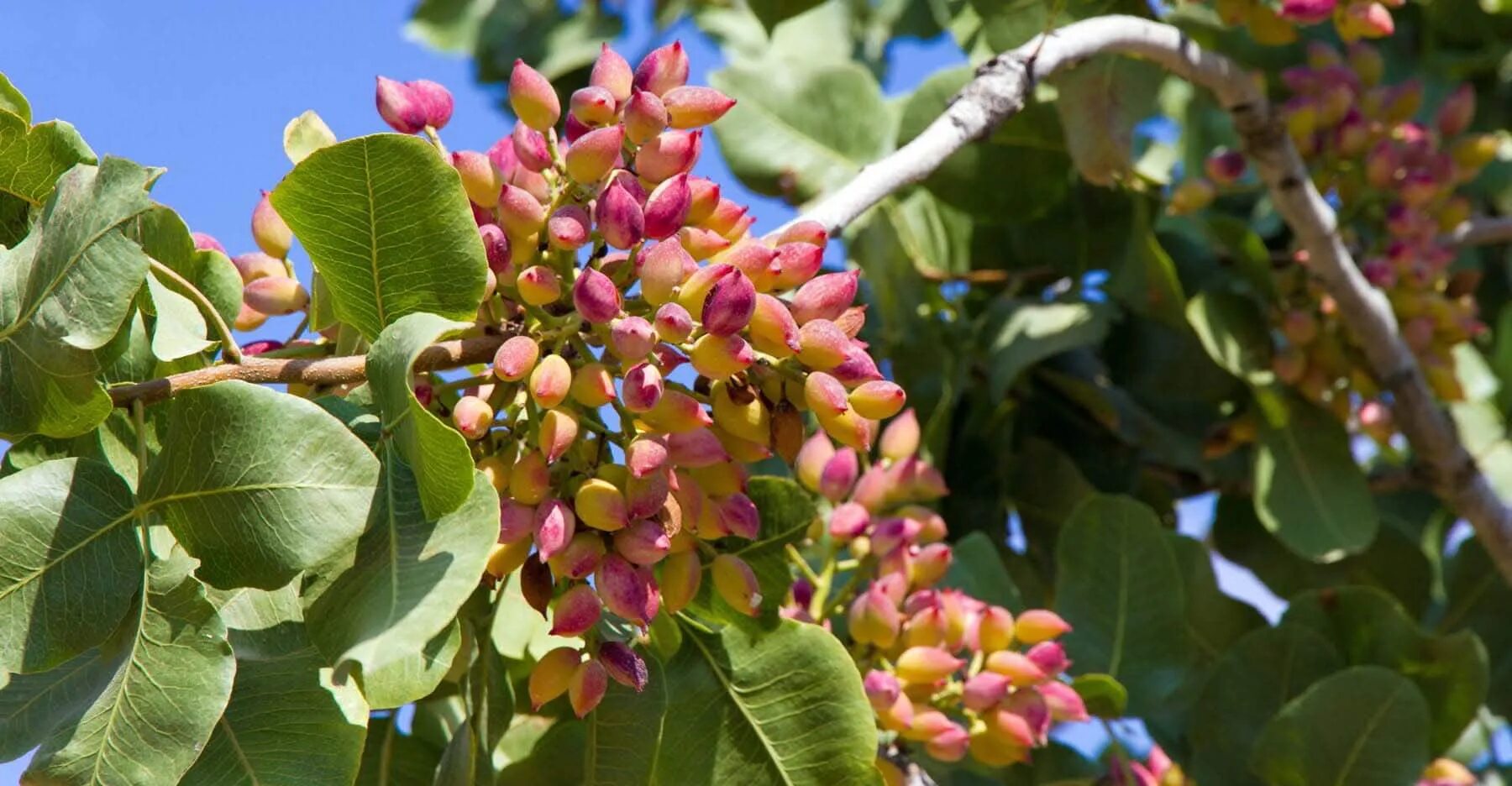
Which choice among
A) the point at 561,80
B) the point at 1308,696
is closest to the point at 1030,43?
the point at 1308,696

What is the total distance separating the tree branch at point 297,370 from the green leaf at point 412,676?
0.15 m

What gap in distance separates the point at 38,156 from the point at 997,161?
1.16m

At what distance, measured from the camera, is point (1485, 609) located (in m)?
1.98

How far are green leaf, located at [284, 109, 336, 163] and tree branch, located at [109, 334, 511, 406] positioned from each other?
15 centimetres

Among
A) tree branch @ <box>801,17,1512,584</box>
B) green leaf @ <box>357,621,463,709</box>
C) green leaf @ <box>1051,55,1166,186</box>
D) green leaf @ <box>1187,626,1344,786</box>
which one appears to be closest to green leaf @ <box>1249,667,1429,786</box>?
green leaf @ <box>1187,626,1344,786</box>

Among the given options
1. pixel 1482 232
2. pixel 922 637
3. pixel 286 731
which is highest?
pixel 286 731

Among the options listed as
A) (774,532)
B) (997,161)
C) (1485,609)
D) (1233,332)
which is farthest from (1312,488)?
(774,532)

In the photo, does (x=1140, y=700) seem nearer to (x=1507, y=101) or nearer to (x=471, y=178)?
(x=471, y=178)

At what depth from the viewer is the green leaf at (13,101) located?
3.01 ft

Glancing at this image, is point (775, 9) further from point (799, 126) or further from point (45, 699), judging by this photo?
point (45, 699)

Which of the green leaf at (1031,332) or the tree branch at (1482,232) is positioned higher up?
the green leaf at (1031,332)

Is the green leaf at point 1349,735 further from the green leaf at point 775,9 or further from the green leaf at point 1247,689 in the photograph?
the green leaf at point 775,9

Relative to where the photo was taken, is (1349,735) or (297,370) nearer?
(297,370)

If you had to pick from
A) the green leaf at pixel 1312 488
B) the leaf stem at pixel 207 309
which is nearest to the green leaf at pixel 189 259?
the leaf stem at pixel 207 309
